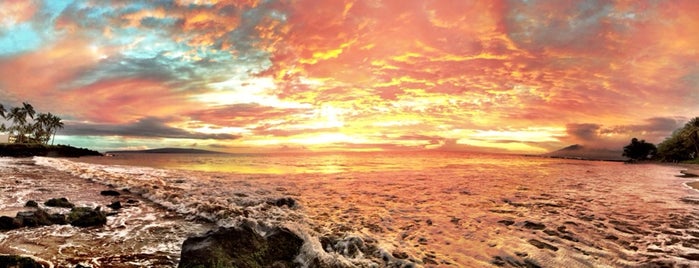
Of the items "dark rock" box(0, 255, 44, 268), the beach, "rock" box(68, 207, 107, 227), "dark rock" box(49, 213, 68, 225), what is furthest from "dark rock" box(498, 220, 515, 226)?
"dark rock" box(49, 213, 68, 225)

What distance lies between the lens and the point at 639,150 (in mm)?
122500

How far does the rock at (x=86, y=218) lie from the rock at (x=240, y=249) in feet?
18.7

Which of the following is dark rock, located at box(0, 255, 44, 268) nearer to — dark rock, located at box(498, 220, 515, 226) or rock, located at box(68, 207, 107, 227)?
rock, located at box(68, 207, 107, 227)

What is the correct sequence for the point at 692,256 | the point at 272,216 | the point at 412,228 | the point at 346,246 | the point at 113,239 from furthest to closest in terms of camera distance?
the point at 272,216 → the point at 412,228 → the point at 113,239 → the point at 346,246 → the point at 692,256

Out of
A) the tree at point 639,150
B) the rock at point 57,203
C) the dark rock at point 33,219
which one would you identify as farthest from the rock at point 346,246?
the tree at point 639,150

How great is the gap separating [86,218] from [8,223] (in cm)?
173

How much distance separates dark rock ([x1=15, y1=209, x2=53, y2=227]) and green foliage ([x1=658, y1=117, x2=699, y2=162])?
13484 cm

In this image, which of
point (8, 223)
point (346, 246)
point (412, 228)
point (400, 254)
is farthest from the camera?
point (412, 228)

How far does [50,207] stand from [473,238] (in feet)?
50.6

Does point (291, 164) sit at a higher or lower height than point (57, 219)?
higher

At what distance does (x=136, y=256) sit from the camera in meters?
7.36

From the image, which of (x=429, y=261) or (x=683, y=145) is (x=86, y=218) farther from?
(x=683, y=145)

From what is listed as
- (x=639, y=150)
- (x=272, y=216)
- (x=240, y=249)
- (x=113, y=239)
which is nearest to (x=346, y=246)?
(x=240, y=249)

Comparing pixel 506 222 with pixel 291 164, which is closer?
pixel 506 222
